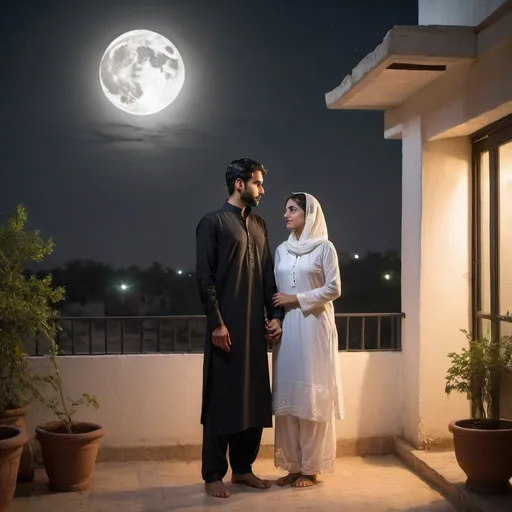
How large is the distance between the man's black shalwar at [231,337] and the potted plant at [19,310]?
95 centimetres

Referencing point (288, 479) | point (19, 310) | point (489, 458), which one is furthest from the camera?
point (288, 479)

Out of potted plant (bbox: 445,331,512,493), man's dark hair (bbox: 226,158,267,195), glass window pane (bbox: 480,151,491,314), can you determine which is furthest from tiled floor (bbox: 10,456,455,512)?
man's dark hair (bbox: 226,158,267,195)

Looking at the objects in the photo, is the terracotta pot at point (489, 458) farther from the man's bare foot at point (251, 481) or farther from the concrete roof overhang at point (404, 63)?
the concrete roof overhang at point (404, 63)

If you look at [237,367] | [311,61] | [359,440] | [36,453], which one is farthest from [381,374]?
[311,61]

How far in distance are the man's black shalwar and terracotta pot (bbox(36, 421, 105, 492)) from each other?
68cm

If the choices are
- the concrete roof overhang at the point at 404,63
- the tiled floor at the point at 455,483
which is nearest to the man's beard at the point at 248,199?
the concrete roof overhang at the point at 404,63

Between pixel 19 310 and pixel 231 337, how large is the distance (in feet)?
3.94

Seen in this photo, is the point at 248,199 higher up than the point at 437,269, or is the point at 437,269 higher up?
the point at 248,199

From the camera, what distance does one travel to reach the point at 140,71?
742cm

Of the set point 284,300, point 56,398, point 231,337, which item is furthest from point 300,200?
point 56,398

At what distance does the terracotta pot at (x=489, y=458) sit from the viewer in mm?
4168

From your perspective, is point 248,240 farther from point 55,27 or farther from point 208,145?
point 208,145

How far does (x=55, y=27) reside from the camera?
820cm

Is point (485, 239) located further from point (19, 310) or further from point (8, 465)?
point (8, 465)
